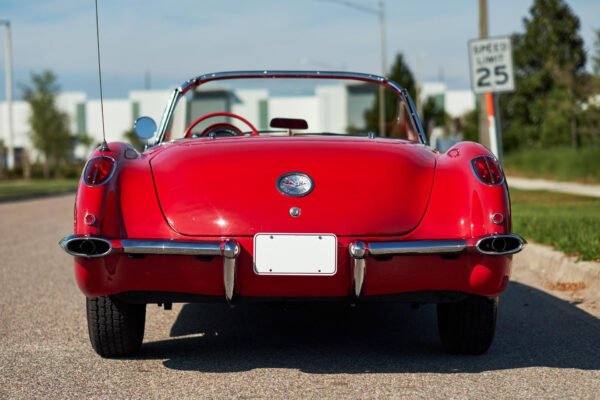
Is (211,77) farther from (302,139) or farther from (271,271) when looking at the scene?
(271,271)

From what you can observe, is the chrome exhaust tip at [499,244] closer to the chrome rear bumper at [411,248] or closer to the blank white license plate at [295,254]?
the chrome rear bumper at [411,248]

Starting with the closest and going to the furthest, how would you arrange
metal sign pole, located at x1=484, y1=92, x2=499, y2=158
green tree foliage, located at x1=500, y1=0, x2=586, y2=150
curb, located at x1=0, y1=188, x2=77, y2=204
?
metal sign pole, located at x1=484, y1=92, x2=499, y2=158 < curb, located at x1=0, y1=188, x2=77, y2=204 < green tree foliage, located at x1=500, y1=0, x2=586, y2=150

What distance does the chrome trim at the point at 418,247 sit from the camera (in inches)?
148

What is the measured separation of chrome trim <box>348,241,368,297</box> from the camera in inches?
147

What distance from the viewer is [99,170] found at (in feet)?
13.3

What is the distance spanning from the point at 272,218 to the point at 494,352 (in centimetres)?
137

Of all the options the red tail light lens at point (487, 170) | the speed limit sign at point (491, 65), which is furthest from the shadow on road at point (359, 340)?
the speed limit sign at point (491, 65)

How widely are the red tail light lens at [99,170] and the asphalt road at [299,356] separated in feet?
2.72

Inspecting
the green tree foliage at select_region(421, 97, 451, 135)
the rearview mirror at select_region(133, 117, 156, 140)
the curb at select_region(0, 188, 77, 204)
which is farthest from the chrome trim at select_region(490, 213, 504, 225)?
the green tree foliage at select_region(421, 97, 451, 135)

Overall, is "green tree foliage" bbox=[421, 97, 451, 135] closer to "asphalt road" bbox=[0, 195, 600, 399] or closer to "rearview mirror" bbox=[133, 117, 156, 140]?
Result: "asphalt road" bbox=[0, 195, 600, 399]

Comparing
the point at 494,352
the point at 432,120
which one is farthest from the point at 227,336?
the point at 432,120

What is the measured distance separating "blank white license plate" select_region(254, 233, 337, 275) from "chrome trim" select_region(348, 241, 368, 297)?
0.08 metres

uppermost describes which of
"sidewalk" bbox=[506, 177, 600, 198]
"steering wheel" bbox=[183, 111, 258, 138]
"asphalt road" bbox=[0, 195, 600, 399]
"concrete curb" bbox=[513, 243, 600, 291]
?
"steering wheel" bbox=[183, 111, 258, 138]

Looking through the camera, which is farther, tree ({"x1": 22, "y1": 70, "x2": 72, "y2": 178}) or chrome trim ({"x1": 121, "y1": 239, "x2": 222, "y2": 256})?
tree ({"x1": 22, "y1": 70, "x2": 72, "y2": 178})
